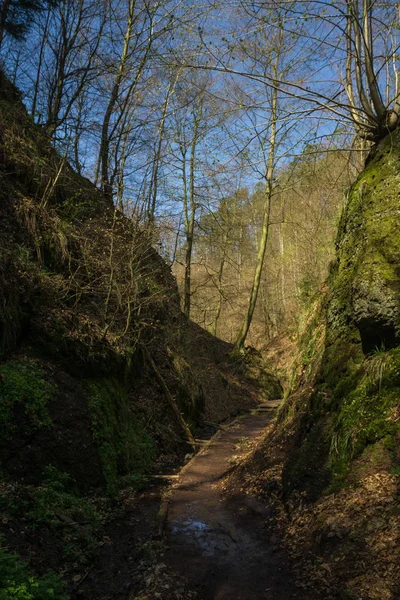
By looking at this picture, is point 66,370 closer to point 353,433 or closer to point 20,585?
point 20,585

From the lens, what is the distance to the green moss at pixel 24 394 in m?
6.01

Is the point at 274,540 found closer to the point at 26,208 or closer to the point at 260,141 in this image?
the point at 260,141

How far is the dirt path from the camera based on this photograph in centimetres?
422

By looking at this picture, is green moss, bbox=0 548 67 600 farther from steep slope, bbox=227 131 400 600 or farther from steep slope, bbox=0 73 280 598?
steep slope, bbox=227 131 400 600

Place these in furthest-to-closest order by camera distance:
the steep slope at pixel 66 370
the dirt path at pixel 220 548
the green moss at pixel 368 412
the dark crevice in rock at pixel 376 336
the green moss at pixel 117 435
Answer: the green moss at pixel 117 435 < the steep slope at pixel 66 370 < the dark crevice in rock at pixel 376 336 < the green moss at pixel 368 412 < the dirt path at pixel 220 548

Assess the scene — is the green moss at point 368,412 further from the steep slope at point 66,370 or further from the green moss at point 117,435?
the green moss at point 117,435

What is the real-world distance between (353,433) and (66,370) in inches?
216

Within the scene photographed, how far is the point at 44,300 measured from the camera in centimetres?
829

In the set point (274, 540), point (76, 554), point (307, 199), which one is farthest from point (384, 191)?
point (307, 199)

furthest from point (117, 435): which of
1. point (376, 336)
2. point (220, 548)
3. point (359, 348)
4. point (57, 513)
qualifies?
point (376, 336)

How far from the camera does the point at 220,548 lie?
17.3 ft

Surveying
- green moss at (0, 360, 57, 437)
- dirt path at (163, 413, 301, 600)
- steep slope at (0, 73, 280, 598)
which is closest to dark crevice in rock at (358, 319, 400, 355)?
dirt path at (163, 413, 301, 600)

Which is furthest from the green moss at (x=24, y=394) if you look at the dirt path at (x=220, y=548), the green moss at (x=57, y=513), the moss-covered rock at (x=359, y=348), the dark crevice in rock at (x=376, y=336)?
the dark crevice in rock at (x=376, y=336)

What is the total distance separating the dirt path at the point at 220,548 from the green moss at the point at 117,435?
109 cm
